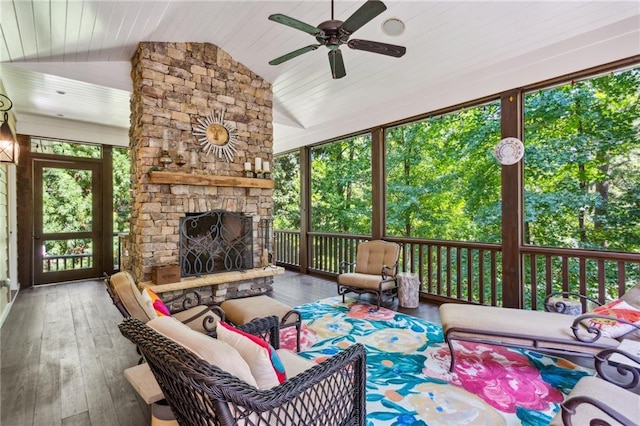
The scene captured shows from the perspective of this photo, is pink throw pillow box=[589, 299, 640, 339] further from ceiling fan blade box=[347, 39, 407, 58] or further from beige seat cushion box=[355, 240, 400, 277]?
ceiling fan blade box=[347, 39, 407, 58]

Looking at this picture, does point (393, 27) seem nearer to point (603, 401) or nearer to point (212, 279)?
point (603, 401)

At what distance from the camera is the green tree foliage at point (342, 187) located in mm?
7430

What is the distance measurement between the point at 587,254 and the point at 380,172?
9.93ft

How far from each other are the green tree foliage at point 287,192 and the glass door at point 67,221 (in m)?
4.68

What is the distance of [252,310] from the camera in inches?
118

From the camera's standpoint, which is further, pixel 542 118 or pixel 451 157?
pixel 451 157

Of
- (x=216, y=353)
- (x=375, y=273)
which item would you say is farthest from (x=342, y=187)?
(x=216, y=353)

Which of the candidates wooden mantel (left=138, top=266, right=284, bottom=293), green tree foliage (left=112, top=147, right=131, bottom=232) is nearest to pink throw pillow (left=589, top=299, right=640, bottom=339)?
wooden mantel (left=138, top=266, right=284, bottom=293)

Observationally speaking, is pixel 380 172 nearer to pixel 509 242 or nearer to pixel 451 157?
pixel 451 157

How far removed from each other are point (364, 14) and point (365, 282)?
128 inches

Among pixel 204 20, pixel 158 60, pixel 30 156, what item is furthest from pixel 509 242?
pixel 30 156

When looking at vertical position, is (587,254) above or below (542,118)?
below

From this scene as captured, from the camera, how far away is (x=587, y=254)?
3.41 metres

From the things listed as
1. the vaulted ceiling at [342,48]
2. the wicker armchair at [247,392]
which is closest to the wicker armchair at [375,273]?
the vaulted ceiling at [342,48]
